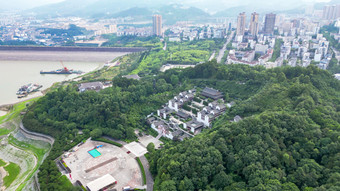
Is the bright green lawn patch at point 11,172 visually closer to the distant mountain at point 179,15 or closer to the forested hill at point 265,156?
the forested hill at point 265,156

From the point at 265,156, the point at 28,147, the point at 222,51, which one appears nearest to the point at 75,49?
the point at 222,51

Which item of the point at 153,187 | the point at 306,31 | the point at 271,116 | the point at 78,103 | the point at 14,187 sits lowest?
the point at 14,187

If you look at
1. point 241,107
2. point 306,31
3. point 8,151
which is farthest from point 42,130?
point 306,31

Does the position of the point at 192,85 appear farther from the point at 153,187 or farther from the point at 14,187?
the point at 14,187

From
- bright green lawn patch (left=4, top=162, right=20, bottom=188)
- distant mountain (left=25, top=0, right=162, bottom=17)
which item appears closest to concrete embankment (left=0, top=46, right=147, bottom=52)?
bright green lawn patch (left=4, top=162, right=20, bottom=188)

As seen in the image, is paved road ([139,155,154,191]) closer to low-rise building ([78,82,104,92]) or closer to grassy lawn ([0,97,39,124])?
low-rise building ([78,82,104,92])

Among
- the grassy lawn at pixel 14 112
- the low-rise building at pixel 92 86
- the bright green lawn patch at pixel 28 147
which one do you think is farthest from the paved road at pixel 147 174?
the grassy lawn at pixel 14 112
